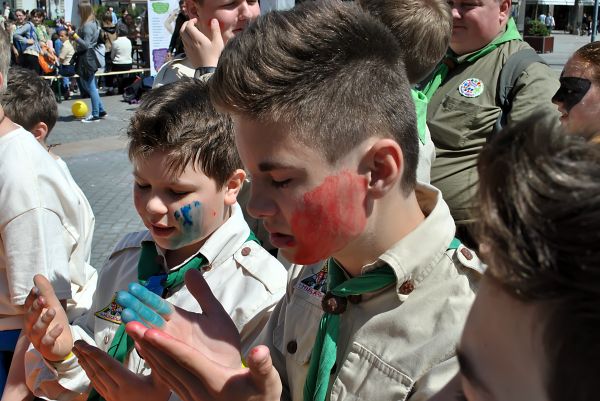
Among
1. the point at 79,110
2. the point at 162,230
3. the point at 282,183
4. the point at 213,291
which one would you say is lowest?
the point at 79,110

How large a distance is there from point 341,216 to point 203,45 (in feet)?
6.00

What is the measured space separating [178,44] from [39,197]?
3449 millimetres

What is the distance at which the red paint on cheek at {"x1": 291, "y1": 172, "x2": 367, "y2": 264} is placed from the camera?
5.27 feet

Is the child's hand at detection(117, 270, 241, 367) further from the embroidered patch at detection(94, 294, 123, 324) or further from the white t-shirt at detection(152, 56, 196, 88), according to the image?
the white t-shirt at detection(152, 56, 196, 88)

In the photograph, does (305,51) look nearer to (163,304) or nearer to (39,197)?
(163,304)

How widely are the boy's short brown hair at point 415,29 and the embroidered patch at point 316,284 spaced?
1093 mm

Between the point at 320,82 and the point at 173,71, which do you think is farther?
the point at 173,71

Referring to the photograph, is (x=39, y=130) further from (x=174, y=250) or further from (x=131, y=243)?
(x=174, y=250)

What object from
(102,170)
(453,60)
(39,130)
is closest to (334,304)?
(453,60)

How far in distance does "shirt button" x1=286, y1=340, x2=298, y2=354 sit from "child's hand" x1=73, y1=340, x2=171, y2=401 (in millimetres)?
321

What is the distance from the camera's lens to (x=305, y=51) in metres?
1.68

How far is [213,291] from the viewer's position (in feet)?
7.20

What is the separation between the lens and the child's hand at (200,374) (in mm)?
1435

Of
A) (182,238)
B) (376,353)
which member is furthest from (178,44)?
(376,353)
